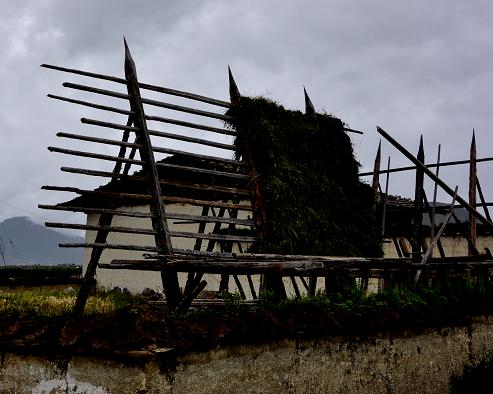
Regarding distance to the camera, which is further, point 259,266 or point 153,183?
point 153,183

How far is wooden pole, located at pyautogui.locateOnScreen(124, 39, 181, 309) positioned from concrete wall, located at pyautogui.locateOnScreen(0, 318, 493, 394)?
1190 mm

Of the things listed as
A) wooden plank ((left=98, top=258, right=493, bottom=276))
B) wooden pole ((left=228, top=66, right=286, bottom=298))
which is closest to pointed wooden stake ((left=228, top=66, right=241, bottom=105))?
wooden pole ((left=228, top=66, right=286, bottom=298))

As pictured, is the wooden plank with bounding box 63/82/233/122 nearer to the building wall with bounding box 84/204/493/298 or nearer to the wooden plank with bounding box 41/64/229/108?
the wooden plank with bounding box 41/64/229/108

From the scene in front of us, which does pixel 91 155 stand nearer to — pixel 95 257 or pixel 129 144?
pixel 129 144

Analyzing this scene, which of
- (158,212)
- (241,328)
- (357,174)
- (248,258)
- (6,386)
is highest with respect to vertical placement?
(357,174)

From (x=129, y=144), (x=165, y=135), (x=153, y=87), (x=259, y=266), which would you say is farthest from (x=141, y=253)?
(x=259, y=266)

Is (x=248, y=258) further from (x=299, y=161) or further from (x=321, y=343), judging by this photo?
(x=299, y=161)

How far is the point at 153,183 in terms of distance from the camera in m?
4.99

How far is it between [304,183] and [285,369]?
2.87 meters

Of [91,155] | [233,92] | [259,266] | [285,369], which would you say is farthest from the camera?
[233,92]

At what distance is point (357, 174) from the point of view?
7.02 meters

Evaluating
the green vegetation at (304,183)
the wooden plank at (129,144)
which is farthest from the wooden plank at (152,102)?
the wooden plank at (129,144)

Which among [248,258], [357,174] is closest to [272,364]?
[248,258]

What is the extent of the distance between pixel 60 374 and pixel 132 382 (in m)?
0.47
